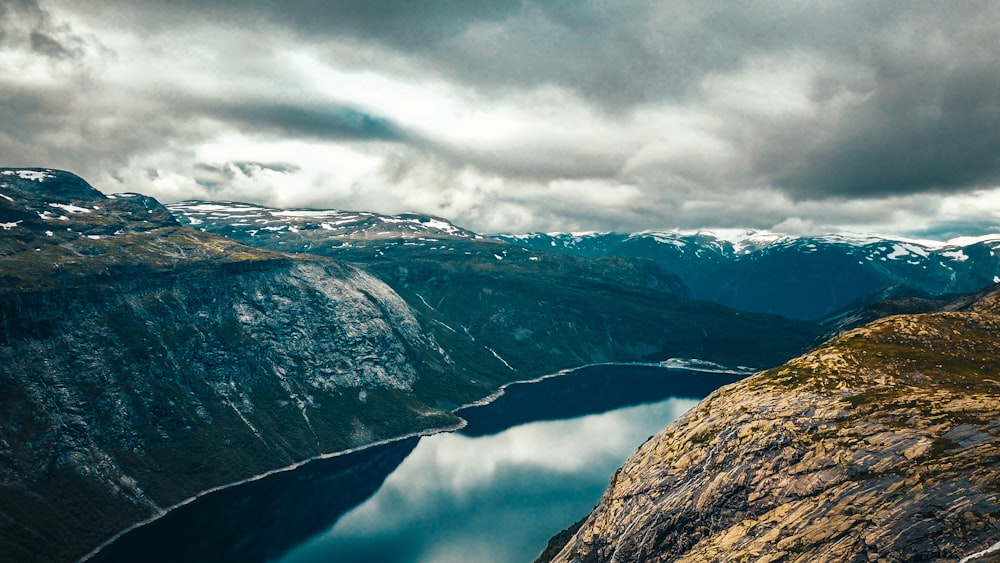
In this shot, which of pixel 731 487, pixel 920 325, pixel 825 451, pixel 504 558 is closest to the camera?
pixel 825 451

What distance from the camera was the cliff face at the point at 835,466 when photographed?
7069cm

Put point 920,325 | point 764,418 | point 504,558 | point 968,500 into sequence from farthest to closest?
point 504,558 < point 920,325 < point 764,418 < point 968,500

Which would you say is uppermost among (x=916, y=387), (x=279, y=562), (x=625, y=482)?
(x=916, y=387)

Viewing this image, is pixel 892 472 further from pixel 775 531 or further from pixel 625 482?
pixel 625 482

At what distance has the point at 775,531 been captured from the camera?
3280 inches

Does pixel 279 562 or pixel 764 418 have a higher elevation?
pixel 764 418

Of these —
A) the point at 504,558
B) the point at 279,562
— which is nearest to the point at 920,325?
the point at 504,558

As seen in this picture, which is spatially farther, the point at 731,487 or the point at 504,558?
the point at 504,558

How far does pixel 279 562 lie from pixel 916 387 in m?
191

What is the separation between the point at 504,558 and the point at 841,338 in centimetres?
12269

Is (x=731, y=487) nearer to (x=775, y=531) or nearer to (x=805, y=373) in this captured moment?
(x=775, y=531)

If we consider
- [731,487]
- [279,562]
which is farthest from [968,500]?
[279,562]

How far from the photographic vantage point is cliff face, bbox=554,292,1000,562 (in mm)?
70688

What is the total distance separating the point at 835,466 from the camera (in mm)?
86375
